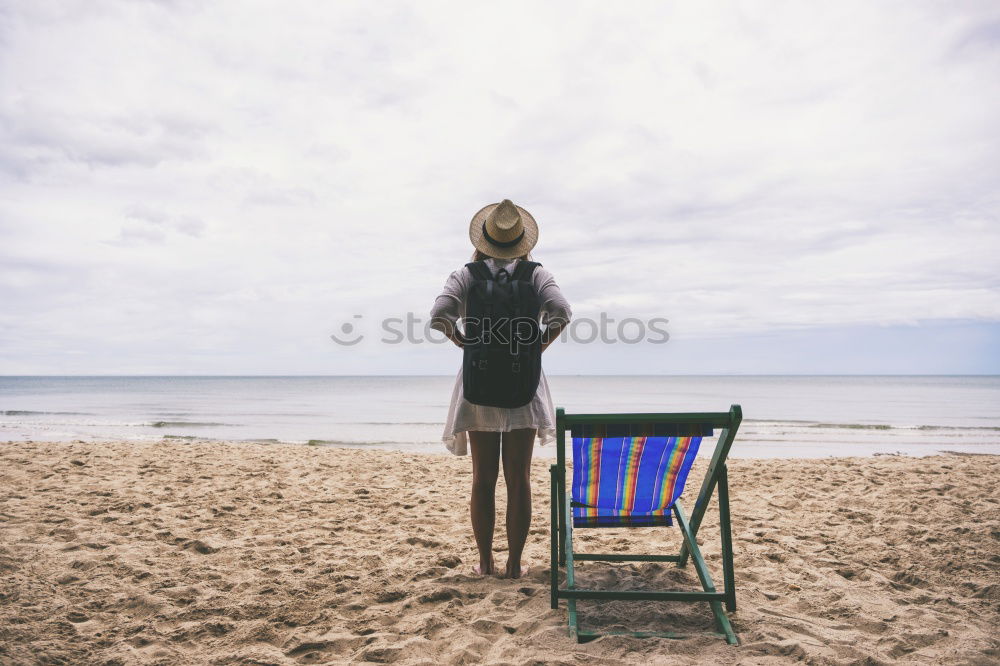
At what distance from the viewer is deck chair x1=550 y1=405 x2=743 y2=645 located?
254cm

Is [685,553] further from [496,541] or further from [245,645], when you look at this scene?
[245,645]

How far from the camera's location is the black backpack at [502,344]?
2.72 metres

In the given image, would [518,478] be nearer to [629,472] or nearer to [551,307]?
[629,472]

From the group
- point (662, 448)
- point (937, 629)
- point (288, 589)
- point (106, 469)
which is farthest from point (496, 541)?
point (106, 469)

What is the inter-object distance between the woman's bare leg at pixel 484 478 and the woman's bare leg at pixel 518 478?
62 mm

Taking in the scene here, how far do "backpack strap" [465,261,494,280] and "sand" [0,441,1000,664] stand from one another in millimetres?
1578

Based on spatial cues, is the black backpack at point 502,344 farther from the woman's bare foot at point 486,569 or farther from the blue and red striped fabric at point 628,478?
the woman's bare foot at point 486,569

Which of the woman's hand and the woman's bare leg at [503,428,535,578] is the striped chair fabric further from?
the woman's hand

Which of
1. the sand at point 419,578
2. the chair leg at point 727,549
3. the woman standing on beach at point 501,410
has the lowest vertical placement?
the sand at point 419,578

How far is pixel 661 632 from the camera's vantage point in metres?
2.60

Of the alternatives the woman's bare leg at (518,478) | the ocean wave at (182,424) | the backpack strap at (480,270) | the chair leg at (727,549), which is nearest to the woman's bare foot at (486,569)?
the woman's bare leg at (518,478)

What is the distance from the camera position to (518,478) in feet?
9.68

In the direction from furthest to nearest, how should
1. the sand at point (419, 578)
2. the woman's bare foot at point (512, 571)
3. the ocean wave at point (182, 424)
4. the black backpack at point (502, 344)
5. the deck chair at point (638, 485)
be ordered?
1. the ocean wave at point (182, 424)
2. the woman's bare foot at point (512, 571)
3. the black backpack at point (502, 344)
4. the deck chair at point (638, 485)
5. the sand at point (419, 578)

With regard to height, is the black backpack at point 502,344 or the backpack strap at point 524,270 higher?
the backpack strap at point 524,270
